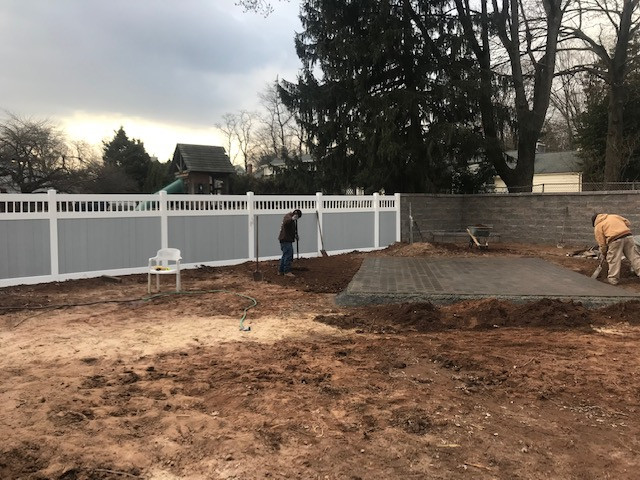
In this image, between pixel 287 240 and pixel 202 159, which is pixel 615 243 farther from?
pixel 202 159

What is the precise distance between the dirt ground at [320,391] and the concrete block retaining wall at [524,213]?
375 inches

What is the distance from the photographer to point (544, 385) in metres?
4.23

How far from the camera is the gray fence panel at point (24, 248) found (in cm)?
892

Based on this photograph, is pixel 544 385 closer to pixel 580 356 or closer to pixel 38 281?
pixel 580 356

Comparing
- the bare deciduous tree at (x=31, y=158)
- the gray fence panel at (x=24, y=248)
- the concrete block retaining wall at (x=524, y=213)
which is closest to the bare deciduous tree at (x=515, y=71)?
the concrete block retaining wall at (x=524, y=213)

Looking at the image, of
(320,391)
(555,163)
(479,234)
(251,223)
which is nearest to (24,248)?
(251,223)

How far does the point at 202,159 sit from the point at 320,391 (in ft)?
137

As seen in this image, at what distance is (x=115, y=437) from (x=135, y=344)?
8.17ft

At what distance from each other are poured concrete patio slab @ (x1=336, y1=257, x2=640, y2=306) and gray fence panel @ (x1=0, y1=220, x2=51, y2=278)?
19.1 feet

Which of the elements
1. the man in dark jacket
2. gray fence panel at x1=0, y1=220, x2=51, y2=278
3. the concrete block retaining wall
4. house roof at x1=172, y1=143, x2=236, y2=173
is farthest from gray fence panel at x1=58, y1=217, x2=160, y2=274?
house roof at x1=172, y1=143, x2=236, y2=173

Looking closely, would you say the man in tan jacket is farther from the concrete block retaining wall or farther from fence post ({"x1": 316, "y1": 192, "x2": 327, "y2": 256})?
fence post ({"x1": 316, "y1": 192, "x2": 327, "y2": 256})

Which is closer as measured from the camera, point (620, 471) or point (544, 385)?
point (620, 471)

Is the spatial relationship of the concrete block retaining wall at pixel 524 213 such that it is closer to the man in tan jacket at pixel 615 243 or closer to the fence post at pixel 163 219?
the man in tan jacket at pixel 615 243

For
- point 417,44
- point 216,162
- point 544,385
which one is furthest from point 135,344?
point 216,162
